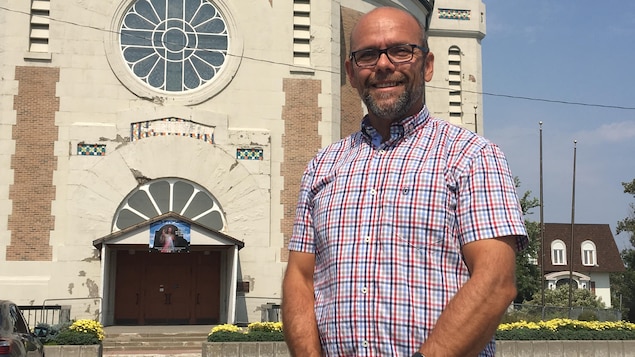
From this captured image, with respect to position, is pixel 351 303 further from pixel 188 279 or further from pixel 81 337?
pixel 188 279

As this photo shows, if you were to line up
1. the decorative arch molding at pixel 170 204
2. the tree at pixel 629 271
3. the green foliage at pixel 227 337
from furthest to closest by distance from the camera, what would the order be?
the tree at pixel 629 271, the decorative arch molding at pixel 170 204, the green foliage at pixel 227 337

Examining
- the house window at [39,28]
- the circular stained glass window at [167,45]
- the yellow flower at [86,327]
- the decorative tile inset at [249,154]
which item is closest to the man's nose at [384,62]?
the yellow flower at [86,327]

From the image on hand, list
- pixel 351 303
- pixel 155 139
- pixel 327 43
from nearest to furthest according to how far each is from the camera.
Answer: pixel 351 303 < pixel 155 139 < pixel 327 43

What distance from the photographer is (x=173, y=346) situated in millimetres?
19672

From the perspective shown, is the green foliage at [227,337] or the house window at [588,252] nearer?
the green foliage at [227,337]

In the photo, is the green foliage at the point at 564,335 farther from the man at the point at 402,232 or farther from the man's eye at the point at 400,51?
the man's eye at the point at 400,51

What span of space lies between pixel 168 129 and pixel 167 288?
539 centimetres

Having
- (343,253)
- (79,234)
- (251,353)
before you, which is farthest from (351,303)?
(79,234)

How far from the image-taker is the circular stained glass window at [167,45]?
23.9m

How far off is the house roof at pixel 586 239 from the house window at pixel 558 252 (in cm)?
24

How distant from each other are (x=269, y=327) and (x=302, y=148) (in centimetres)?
899

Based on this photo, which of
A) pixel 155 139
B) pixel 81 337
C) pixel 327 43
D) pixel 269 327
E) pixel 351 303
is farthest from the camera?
pixel 327 43

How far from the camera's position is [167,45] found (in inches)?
944

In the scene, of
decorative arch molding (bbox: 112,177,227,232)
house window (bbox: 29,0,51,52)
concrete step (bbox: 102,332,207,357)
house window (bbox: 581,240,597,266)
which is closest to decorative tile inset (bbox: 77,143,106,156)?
decorative arch molding (bbox: 112,177,227,232)
